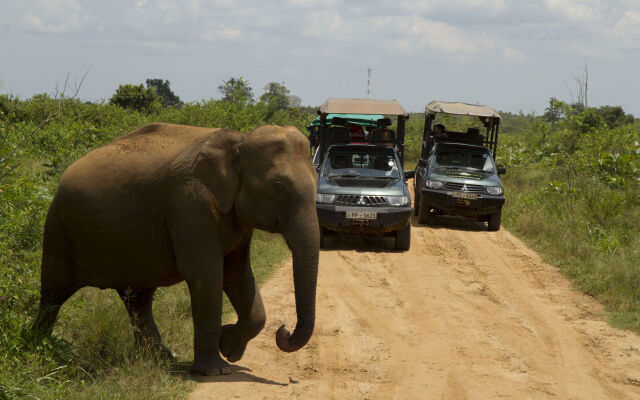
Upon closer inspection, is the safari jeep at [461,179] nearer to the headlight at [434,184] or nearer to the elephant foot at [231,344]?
the headlight at [434,184]

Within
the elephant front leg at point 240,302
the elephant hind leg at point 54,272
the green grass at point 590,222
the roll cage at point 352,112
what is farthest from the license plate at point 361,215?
the elephant hind leg at point 54,272

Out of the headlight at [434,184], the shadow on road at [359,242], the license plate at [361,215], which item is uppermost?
the headlight at [434,184]

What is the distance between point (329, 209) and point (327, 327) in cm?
444

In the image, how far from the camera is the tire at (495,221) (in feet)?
49.6

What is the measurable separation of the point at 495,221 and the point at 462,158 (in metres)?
1.96

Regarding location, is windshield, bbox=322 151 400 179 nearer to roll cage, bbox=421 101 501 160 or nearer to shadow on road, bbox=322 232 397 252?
shadow on road, bbox=322 232 397 252

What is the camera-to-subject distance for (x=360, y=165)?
14.1 metres

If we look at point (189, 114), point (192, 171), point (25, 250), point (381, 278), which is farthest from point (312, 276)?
point (189, 114)

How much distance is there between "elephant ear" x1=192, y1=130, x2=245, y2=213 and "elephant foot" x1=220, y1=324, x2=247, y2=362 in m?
1.41

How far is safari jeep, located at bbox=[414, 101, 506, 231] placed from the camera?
1492 centimetres

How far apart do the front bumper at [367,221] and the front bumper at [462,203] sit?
262 cm

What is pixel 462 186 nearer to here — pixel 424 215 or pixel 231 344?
pixel 424 215

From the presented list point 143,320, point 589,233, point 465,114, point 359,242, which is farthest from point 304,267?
point 465,114

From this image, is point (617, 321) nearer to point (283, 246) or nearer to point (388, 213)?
point (388, 213)
